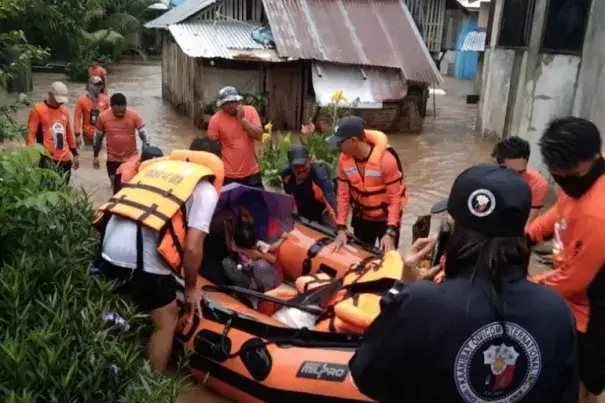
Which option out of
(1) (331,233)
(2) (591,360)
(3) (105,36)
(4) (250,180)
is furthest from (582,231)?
(3) (105,36)

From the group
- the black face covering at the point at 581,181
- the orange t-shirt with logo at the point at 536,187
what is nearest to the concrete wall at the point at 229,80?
the orange t-shirt with logo at the point at 536,187

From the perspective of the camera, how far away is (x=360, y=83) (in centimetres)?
1329

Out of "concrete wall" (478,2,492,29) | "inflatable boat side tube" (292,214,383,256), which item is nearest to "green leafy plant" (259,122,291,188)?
"inflatable boat side tube" (292,214,383,256)

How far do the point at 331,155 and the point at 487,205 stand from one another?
234 inches

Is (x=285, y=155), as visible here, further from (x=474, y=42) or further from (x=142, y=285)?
(x=474, y=42)

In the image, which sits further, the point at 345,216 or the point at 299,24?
the point at 299,24

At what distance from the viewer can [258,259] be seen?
4652 millimetres

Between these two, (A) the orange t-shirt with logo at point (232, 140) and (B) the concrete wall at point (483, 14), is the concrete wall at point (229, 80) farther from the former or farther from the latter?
(B) the concrete wall at point (483, 14)

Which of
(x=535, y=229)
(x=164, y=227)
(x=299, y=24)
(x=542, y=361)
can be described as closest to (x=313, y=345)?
(x=164, y=227)

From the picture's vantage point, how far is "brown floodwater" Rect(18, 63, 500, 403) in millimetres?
9023

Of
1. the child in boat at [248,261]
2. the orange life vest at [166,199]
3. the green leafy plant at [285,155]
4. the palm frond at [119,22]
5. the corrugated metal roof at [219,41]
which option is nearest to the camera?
the orange life vest at [166,199]

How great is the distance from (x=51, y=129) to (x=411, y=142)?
8.70m

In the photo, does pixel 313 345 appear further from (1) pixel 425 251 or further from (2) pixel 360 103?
(2) pixel 360 103

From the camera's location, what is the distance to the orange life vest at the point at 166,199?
3.24 meters
